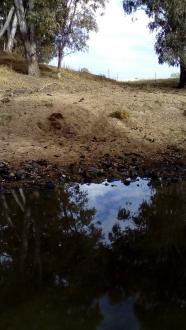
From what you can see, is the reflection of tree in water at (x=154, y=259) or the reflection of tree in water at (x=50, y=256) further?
the reflection of tree in water at (x=154, y=259)

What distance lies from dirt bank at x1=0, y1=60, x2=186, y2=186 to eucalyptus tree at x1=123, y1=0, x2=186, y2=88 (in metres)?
9.12

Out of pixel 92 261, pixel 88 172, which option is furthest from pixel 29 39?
pixel 92 261

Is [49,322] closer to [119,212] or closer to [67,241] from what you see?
[67,241]

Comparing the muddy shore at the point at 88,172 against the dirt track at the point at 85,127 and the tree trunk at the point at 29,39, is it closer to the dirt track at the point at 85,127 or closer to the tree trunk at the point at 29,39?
the dirt track at the point at 85,127

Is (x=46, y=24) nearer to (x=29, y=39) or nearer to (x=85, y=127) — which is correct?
(x=29, y=39)

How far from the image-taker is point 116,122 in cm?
1691

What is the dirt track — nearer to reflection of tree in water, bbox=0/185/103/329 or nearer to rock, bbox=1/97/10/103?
rock, bbox=1/97/10/103

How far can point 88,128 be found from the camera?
53.4 ft

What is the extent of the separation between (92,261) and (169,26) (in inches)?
985

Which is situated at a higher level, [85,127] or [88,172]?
[85,127]

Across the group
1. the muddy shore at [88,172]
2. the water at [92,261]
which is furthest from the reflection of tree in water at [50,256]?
the muddy shore at [88,172]

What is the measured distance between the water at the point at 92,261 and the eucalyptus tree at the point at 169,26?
19370mm

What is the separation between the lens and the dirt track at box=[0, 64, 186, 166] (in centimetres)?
1441

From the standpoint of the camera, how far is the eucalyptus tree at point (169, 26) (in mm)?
27547
